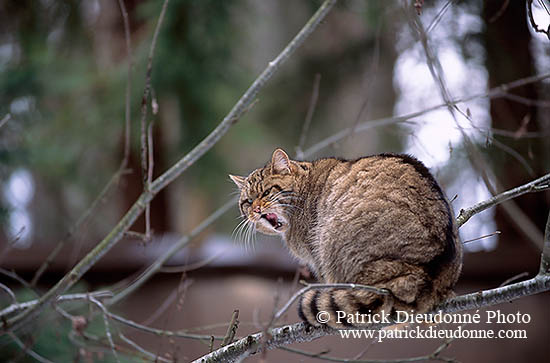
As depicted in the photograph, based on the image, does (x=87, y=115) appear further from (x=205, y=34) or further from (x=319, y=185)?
(x=319, y=185)

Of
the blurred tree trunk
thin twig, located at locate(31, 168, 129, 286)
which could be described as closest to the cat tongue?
thin twig, located at locate(31, 168, 129, 286)

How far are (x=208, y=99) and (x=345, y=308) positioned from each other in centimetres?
455

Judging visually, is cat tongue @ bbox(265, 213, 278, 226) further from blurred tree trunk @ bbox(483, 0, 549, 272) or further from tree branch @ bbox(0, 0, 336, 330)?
blurred tree trunk @ bbox(483, 0, 549, 272)

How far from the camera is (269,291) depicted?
4.89 metres

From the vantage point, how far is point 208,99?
6137 mm

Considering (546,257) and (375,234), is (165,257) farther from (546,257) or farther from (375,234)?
(546,257)

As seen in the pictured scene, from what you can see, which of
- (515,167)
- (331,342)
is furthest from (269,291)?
(515,167)

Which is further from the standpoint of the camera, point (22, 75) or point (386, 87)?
point (386, 87)

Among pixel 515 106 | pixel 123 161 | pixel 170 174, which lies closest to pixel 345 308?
pixel 170 174

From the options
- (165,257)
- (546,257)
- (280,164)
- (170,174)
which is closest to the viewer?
(546,257)

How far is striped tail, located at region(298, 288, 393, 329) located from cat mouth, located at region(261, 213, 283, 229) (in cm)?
67

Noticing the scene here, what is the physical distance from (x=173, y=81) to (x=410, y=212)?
427 cm

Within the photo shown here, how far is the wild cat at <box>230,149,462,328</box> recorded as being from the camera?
1.88 m
